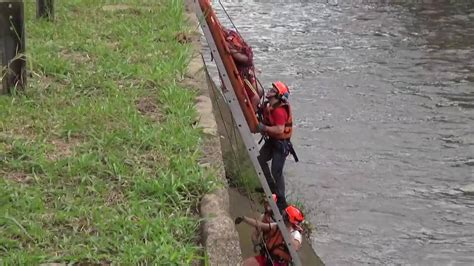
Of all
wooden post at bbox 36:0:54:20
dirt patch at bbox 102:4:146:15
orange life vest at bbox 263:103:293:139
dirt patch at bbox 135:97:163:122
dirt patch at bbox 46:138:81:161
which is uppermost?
dirt patch at bbox 46:138:81:161

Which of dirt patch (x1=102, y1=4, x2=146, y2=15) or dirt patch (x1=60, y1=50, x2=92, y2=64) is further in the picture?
dirt patch (x1=102, y1=4, x2=146, y2=15)

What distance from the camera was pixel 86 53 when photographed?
288 inches

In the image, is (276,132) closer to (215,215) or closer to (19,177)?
(215,215)

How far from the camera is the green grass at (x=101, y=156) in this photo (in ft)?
13.3

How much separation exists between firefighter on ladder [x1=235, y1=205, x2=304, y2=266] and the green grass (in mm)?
805

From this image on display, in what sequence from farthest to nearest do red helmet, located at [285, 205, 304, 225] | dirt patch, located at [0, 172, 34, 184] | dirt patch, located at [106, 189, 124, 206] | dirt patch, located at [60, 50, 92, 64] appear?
dirt patch, located at [60, 50, 92, 64]
red helmet, located at [285, 205, 304, 225]
dirt patch, located at [0, 172, 34, 184]
dirt patch, located at [106, 189, 124, 206]

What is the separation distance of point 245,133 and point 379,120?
18.7ft

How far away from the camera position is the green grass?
4051 mm

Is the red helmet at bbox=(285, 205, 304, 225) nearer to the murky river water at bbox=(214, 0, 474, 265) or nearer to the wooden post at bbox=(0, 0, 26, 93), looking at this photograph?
the murky river water at bbox=(214, 0, 474, 265)

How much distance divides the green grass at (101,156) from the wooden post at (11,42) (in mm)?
176

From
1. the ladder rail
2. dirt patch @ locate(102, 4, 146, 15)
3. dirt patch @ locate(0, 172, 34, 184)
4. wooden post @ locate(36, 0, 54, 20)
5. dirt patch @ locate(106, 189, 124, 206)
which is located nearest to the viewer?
dirt patch @ locate(106, 189, 124, 206)

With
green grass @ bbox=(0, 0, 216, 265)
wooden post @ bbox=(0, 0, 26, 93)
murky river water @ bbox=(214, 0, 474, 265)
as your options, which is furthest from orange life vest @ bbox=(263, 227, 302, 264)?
wooden post @ bbox=(0, 0, 26, 93)

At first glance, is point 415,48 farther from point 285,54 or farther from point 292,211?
point 292,211

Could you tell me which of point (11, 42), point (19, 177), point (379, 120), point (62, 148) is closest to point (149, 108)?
point (62, 148)
